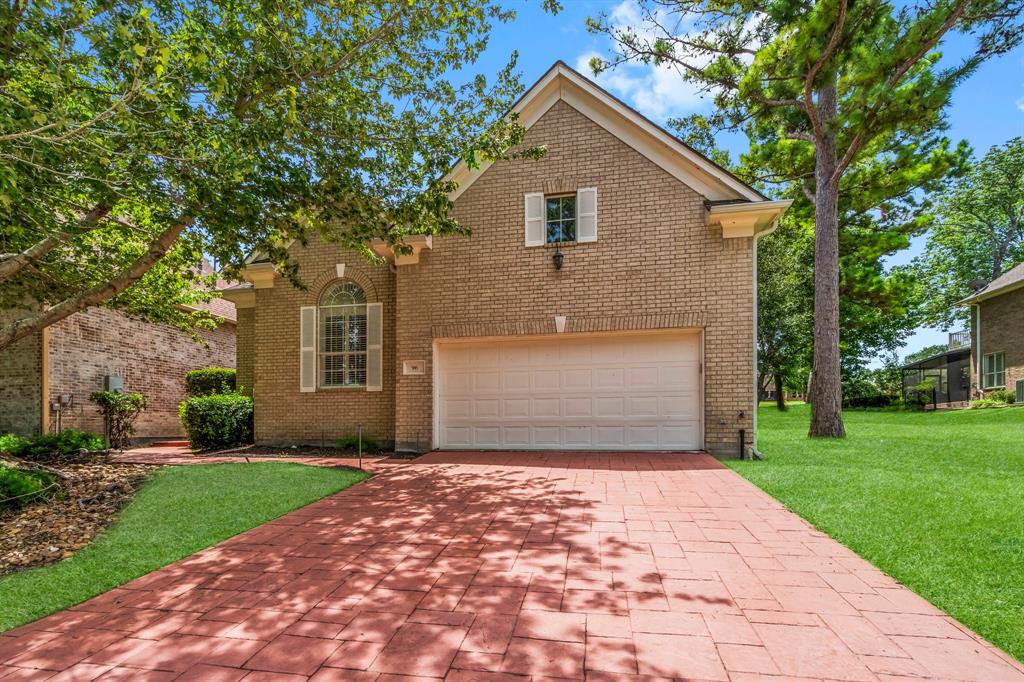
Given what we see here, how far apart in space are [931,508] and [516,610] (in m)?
4.32

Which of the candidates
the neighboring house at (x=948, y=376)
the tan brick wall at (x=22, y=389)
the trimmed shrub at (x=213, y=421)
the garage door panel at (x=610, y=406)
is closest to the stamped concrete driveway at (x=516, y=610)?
the garage door panel at (x=610, y=406)

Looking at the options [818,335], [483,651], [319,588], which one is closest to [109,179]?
[319,588]

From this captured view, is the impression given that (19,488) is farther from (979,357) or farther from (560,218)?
(979,357)

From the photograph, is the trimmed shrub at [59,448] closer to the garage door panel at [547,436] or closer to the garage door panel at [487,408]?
the garage door panel at [487,408]

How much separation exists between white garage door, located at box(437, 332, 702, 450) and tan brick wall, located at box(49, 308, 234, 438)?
8307 millimetres

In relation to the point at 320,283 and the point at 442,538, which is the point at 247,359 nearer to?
the point at 320,283

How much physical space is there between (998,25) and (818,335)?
18.6 ft

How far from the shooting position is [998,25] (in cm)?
746

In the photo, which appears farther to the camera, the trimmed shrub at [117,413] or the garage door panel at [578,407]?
the trimmed shrub at [117,413]

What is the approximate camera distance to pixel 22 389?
1046cm

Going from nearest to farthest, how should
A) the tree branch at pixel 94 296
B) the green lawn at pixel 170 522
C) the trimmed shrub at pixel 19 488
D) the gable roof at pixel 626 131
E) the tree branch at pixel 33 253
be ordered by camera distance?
the green lawn at pixel 170 522 → the trimmed shrub at pixel 19 488 → the tree branch at pixel 33 253 → the tree branch at pixel 94 296 → the gable roof at pixel 626 131

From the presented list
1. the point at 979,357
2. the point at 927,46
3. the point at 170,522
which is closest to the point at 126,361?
the point at 170,522

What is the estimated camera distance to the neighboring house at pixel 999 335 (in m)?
17.7

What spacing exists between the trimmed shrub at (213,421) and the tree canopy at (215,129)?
2.74 m
